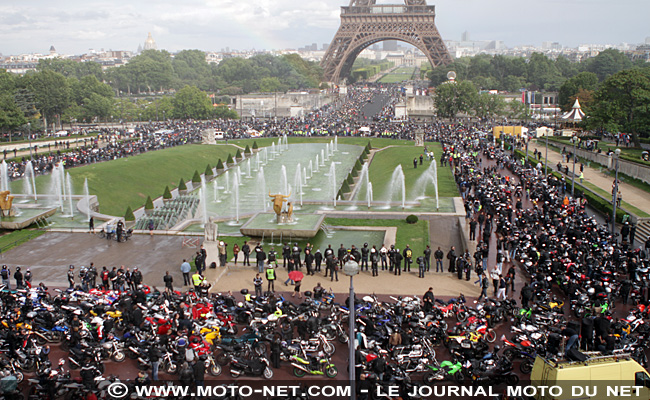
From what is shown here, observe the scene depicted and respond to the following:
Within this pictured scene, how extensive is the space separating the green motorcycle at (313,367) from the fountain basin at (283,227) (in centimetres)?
1359

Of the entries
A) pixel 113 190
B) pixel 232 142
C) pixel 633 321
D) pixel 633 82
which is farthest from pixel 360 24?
pixel 633 321

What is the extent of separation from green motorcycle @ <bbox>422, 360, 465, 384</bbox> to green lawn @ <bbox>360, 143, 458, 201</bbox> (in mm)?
25015

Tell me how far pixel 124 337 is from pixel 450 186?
1152 inches

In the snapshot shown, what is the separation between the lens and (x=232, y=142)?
241 feet

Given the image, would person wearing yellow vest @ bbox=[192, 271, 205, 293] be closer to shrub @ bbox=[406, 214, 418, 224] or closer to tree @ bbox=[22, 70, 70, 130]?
shrub @ bbox=[406, 214, 418, 224]

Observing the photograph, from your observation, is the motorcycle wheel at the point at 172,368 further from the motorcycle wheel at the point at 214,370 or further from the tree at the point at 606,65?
the tree at the point at 606,65

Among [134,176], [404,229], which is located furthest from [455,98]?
[404,229]

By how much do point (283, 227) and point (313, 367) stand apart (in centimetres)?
1452

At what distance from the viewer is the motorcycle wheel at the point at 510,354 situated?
50.3 feet

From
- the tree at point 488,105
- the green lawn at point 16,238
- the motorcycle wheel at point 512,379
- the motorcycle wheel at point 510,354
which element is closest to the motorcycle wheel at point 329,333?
the motorcycle wheel at point 510,354

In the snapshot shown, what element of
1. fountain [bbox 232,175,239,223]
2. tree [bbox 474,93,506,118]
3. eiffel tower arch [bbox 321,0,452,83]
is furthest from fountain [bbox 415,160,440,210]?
eiffel tower arch [bbox 321,0,452,83]

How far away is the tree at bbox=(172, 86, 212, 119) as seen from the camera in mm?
95000

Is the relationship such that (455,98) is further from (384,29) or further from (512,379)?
(512,379)

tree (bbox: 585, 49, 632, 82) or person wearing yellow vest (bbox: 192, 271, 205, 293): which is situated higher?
tree (bbox: 585, 49, 632, 82)
